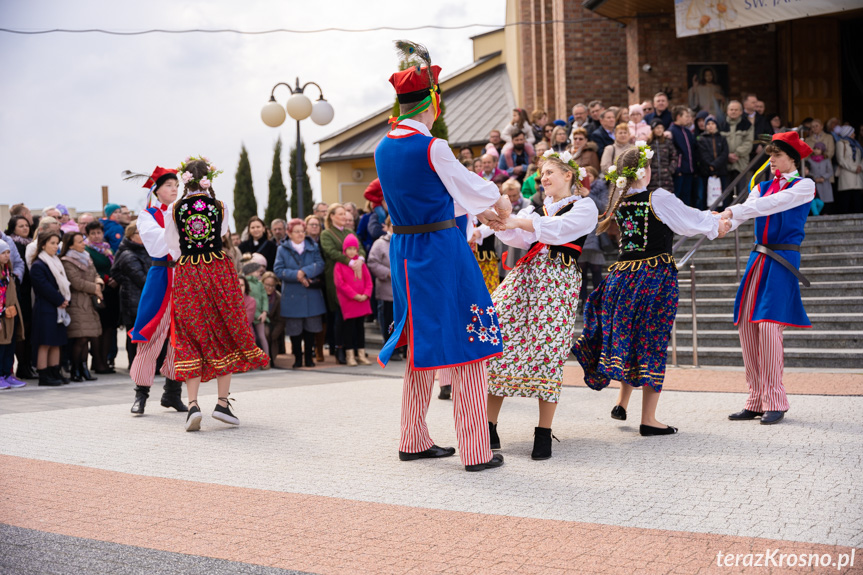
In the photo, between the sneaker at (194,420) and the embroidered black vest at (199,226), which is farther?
the embroidered black vest at (199,226)

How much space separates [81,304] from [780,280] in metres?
7.78

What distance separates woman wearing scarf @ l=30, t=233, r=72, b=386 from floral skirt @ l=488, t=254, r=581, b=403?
6301 mm

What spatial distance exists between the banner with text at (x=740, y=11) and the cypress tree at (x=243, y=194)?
2646cm

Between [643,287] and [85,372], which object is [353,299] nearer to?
[85,372]

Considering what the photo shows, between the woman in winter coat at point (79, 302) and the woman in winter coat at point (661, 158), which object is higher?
the woman in winter coat at point (661, 158)

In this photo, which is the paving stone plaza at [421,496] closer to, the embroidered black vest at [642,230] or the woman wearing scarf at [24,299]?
the embroidered black vest at [642,230]

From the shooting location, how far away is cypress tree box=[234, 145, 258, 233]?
39.6 m

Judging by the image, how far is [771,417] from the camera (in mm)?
6660

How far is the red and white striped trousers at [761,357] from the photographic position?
266 inches

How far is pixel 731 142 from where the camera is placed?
1458 cm

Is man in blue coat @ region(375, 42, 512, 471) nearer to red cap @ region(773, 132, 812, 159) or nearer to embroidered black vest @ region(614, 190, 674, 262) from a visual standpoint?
embroidered black vest @ region(614, 190, 674, 262)

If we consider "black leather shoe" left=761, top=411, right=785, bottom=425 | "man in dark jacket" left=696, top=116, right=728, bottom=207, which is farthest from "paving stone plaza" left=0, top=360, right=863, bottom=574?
"man in dark jacket" left=696, top=116, right=728, bottom=207

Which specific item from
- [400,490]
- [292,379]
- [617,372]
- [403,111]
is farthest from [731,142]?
[400,490]

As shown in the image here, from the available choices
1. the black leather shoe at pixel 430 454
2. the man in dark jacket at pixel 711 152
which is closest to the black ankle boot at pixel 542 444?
the black leather shoe at pixel 430 454
